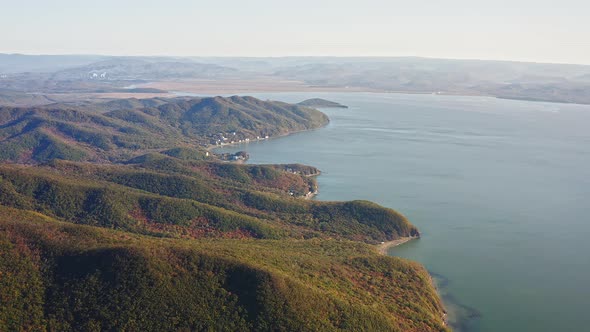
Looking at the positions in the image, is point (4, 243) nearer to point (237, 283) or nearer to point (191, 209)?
point (237, 283)

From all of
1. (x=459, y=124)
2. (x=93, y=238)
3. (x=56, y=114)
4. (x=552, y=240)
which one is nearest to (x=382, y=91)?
(x=459, y=124)

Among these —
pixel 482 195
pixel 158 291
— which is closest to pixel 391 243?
pixel 482 195

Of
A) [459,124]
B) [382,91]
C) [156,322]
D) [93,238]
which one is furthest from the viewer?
[382,91]

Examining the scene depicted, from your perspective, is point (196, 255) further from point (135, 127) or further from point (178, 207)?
point (135, 127)

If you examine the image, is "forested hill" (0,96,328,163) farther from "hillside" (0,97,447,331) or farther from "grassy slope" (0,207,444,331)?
"grassy slope" (0,207,444,331)

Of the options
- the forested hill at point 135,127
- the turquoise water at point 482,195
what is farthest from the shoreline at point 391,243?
the forested hill at point 135,127
